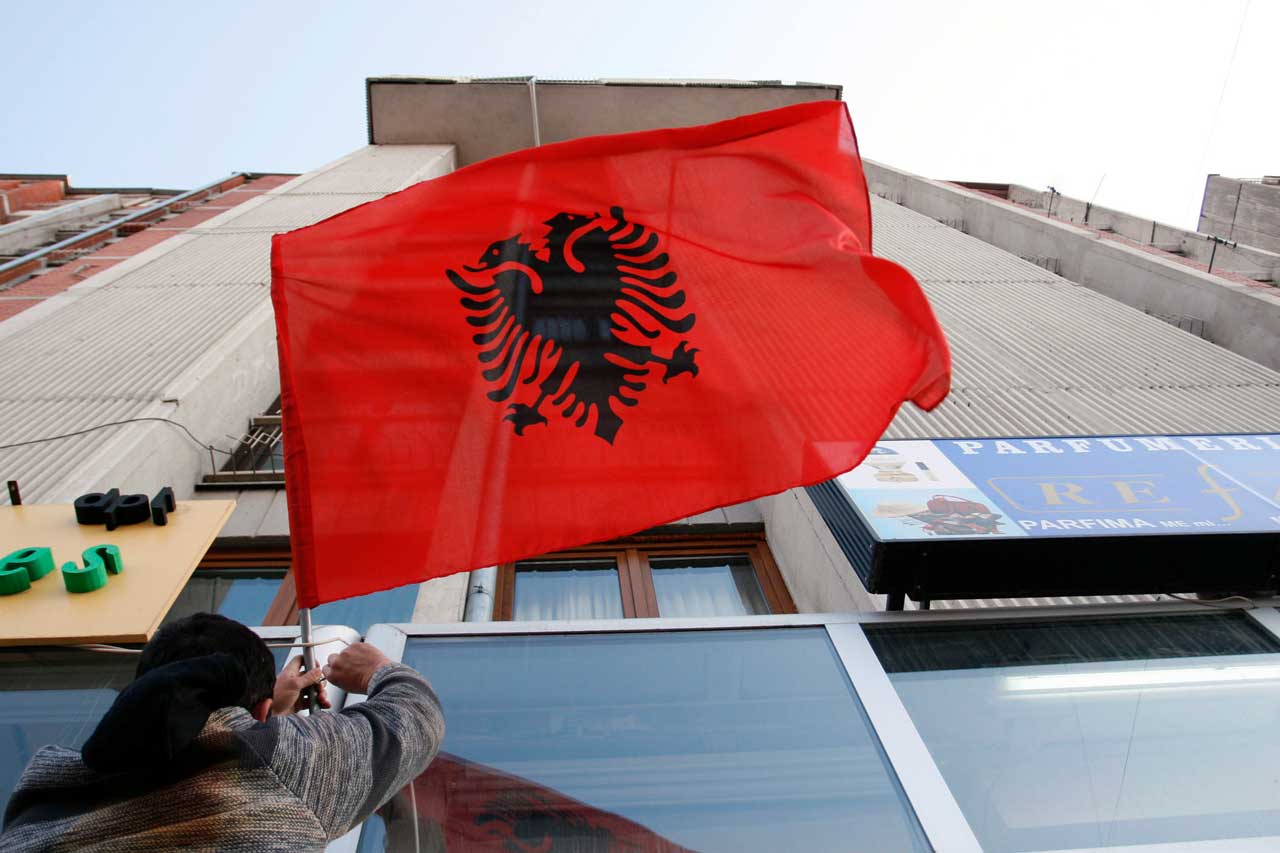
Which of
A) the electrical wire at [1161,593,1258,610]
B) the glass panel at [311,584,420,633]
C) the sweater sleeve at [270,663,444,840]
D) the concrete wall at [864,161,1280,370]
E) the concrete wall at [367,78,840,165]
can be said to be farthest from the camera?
the concrete wall at [367,78,840,165]

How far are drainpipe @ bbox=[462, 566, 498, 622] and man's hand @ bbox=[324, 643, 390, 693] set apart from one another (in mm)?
3573

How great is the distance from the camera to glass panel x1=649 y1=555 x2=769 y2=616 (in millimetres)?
6645

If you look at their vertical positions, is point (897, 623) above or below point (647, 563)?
above

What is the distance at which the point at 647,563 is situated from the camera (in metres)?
7.02

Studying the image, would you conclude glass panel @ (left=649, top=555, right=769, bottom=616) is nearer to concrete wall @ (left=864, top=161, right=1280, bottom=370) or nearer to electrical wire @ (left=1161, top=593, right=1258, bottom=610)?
electrical wire @ (left=1161, top=593, right=1258, bottom=610)

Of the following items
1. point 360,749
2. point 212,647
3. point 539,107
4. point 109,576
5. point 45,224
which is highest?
point 539,107

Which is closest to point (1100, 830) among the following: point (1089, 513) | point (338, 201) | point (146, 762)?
point (1089, 513)

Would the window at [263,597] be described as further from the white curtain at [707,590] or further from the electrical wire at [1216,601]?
the electrical wire at [1216,601]

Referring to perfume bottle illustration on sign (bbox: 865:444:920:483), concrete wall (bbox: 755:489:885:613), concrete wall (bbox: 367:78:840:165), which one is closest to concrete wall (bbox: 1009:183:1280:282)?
concrete wall (bbox: 367:78:840:165)

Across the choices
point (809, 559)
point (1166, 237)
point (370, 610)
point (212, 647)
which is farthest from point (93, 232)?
point (1166, 237)

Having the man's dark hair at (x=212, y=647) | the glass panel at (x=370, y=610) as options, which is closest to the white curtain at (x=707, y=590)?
the glass panel at (x=370, y=610)

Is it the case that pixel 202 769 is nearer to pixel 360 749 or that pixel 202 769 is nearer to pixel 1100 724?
pixel 360 749

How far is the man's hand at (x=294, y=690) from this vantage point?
2697 mm

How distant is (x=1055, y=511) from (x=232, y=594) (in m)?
5.67
